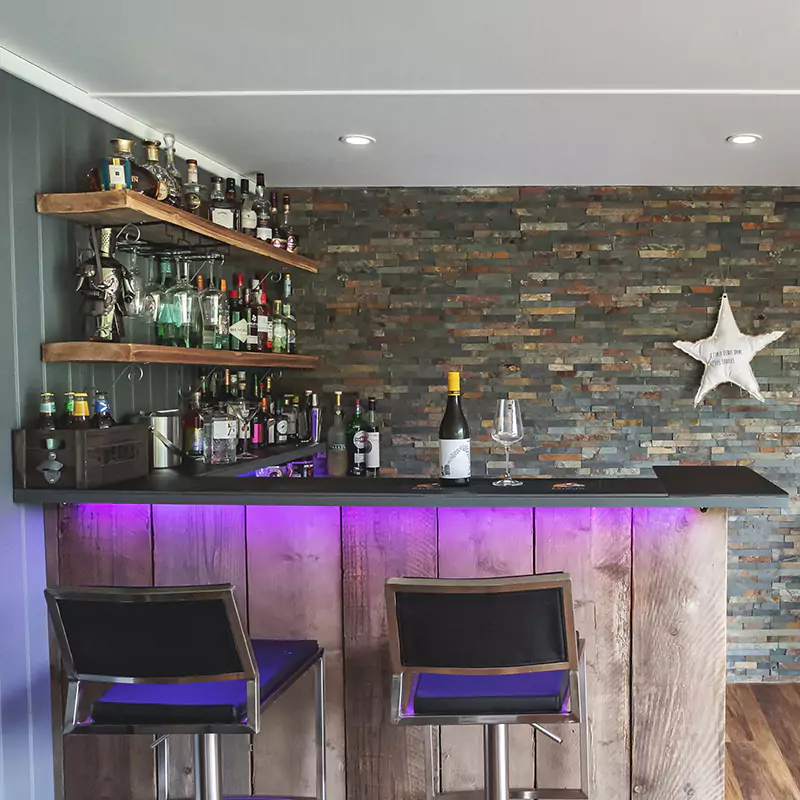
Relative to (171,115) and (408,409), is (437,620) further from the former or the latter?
(408,409)

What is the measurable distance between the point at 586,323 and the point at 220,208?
1780 mm

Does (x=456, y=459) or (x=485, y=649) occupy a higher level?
(x=456, y=459)

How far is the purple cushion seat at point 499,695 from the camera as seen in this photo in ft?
5.49

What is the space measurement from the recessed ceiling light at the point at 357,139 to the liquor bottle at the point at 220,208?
462 mm

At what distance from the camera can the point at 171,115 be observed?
2.71 meters

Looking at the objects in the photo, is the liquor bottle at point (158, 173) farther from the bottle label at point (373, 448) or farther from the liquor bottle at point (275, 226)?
the bottle label at point (373, 448)

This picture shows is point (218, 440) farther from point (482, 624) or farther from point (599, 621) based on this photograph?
point (482, 624)

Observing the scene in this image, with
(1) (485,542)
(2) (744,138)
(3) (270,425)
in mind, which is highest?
(2) (744,138)

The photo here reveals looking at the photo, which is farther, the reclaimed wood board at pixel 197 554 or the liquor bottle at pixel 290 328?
the liquor bottle at pixel 290 328

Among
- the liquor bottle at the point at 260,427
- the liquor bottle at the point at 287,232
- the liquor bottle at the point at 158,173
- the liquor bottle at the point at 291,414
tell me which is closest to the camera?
the liquor bottle at the point at 158,173

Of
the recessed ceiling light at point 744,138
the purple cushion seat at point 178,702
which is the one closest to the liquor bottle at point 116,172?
the purple cushion seat at point 178,702

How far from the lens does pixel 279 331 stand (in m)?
3.69

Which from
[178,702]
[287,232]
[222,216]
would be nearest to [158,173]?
[222,216]

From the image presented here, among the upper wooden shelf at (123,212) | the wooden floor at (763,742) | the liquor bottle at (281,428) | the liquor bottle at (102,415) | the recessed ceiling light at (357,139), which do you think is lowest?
the wooden floor at (763,742)
